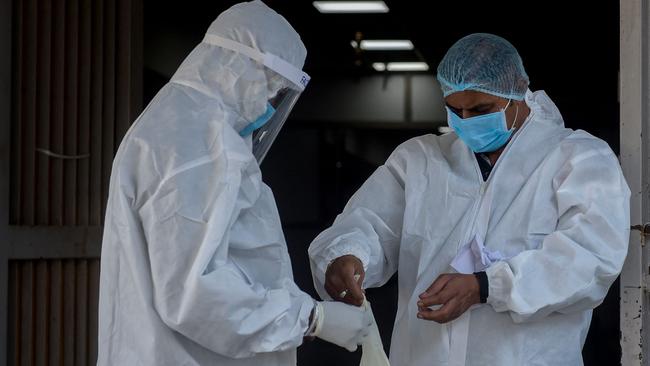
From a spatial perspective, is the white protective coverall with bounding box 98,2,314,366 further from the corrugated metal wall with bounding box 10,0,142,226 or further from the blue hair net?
the corrugated metal wall with bounding box 10,0,142,226

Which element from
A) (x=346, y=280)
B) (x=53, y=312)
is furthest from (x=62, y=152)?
(x=346, y=280)

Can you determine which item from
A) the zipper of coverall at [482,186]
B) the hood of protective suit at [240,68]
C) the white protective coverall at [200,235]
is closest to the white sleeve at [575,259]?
the zipper of coverall at [482,186]

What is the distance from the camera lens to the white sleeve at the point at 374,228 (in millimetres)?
2291

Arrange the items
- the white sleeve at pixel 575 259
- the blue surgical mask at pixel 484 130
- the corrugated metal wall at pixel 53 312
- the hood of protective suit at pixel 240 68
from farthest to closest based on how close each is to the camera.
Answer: the corrugated metal wall at pixel 53 312, the blue surgical mask at pixel 484 130, the white sleeve at pixel 575 259, the hood of protective suit at pixel 240 68

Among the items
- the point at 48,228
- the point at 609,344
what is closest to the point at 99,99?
the point at 48,228

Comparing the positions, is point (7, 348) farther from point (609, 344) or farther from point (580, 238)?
point (609, 344)

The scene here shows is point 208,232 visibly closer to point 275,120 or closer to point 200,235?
point 200,235

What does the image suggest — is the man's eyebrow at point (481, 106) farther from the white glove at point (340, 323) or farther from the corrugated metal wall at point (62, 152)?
the corrugated metal wall at point (62, 152)

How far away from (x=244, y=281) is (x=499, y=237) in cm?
66

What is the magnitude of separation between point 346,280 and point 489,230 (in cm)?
33

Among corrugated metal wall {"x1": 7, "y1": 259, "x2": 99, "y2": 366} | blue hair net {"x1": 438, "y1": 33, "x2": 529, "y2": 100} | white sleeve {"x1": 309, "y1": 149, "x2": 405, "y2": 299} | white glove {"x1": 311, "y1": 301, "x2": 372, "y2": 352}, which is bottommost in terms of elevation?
corrugated metal wall {"x1": 7, "y1": 259, "x2": 99, "y2": 366}

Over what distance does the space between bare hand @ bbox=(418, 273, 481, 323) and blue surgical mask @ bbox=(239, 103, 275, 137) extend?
0.49 meters

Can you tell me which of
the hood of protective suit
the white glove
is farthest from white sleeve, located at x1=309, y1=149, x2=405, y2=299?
the hood of protective suit

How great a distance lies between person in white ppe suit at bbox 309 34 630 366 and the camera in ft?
6.68
